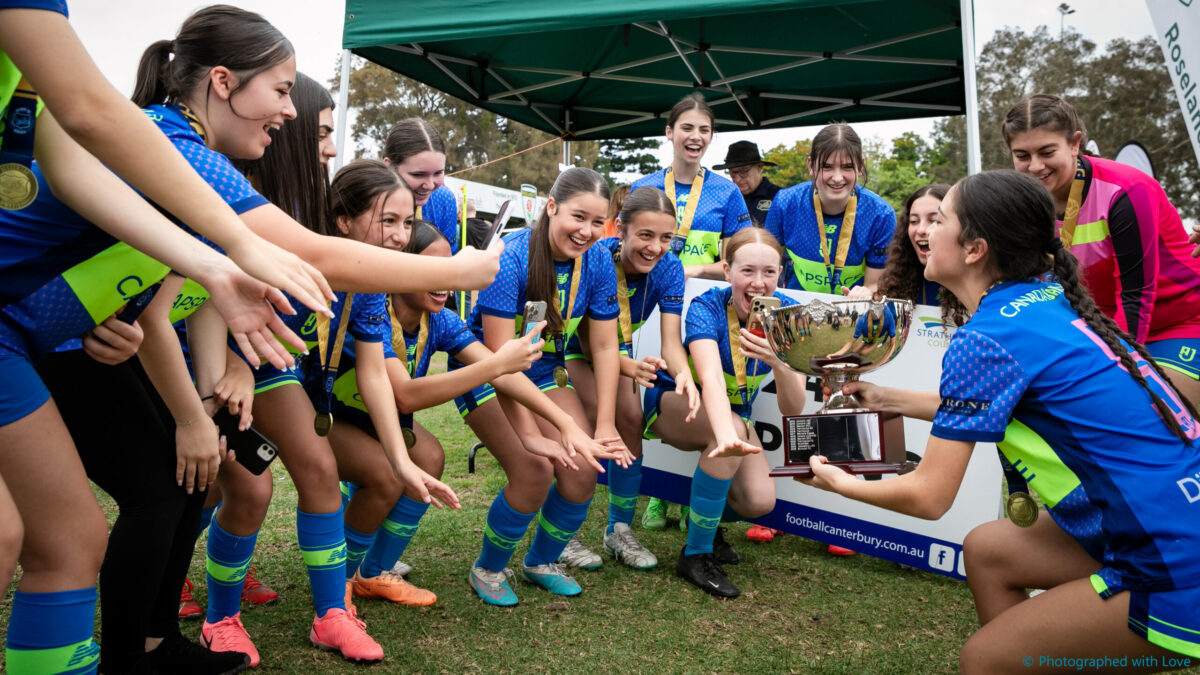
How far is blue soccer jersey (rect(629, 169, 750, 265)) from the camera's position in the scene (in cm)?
474

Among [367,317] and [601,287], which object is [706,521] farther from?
[367,317]

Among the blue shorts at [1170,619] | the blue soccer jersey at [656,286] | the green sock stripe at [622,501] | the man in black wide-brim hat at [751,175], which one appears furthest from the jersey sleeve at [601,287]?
the man in black wide-brim hat at [751,175]

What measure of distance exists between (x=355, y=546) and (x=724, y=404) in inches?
60.9

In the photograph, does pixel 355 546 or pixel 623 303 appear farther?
pixel 623 303

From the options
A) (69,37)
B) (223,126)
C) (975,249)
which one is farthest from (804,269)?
(69,37)

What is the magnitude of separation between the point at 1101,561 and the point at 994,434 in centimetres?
43

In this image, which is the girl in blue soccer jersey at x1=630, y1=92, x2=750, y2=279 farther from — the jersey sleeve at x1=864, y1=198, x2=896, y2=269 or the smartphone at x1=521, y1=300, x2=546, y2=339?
the smartphone at x1=521, y1=300, x2=546, y2=339

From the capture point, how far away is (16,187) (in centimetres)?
133

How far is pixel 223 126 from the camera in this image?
1.90 m

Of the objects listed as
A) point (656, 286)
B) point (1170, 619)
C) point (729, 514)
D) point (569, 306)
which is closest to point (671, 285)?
point (656, 286)

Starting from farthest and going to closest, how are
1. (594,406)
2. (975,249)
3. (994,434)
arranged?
(594,406), (975,249), (994,434)

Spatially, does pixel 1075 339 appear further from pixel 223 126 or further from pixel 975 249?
pixel 223 126

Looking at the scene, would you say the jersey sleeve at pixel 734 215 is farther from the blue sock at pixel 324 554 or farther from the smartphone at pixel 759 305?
the blue sock at pixel 324 554

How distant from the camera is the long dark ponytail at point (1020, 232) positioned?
6.62 ft
